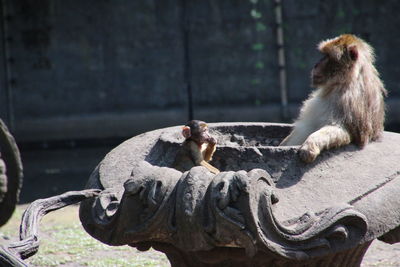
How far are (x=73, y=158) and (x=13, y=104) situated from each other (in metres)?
1.73

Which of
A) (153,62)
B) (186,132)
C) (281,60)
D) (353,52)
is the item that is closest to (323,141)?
(186,132)

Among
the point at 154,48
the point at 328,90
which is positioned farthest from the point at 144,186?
the point at 154,48

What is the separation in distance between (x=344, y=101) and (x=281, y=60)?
7563mm

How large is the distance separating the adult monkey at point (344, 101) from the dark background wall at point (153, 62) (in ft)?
22.9

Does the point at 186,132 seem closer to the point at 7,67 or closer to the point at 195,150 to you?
the point at 195,150

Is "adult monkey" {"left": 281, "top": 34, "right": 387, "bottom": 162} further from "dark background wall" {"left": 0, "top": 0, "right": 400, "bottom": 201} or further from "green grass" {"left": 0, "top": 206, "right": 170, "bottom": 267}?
"dark background wall" {"left": 0, "top": 0, "right": 400, "bottom": 201}

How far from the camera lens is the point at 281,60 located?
12.4 m

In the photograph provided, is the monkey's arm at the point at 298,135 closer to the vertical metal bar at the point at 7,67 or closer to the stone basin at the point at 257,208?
the stone basin at the point at 257,208

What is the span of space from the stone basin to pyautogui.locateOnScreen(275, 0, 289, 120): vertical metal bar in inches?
306

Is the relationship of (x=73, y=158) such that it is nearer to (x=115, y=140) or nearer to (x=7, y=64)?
(x=115, y=140)

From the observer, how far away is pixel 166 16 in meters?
12.4

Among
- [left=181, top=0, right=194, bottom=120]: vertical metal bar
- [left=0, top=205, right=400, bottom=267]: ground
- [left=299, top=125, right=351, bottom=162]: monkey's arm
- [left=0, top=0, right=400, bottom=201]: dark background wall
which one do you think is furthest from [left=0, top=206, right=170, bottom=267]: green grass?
[left=181, top=0, right=194, bottom=120]: vertical metal bar

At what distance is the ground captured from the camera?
20.3 ft

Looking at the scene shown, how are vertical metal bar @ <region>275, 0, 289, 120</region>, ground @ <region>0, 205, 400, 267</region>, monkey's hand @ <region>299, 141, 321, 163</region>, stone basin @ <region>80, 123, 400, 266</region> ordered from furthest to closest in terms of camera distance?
1. vertical metal bar @ <region>275, 0, 289, 120</region>
2. ground @ <region>0, 205, 400, 267</region>
3. monkey's hand @ <region>299, 141, 321, 163</region>
4. stone basin @ <region>80, 123, 400, 266</region>
